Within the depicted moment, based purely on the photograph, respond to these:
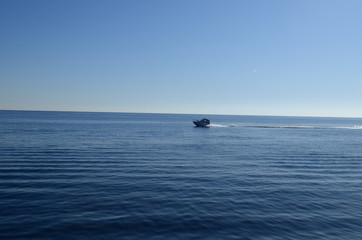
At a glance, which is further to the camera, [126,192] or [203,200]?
[126,192]

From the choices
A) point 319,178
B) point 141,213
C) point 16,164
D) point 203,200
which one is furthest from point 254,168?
point 16,164

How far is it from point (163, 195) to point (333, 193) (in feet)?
51.4

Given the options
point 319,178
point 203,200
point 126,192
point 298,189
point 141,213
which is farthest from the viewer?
point 319,178

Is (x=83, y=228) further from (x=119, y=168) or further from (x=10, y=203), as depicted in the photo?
(x=119, y=168)

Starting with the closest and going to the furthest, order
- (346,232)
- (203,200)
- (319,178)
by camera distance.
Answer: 1. (346,232)
2. (203,200)
3. (319,178)

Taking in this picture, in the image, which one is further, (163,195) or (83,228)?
(163,195)

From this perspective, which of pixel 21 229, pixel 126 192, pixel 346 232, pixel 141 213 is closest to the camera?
pixel 21 229

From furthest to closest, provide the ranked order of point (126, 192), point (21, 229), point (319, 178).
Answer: point (319, 178)
point (126, 192)
point (21, 229)

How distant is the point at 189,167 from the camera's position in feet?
110

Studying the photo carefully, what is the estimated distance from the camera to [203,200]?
20.3 metres

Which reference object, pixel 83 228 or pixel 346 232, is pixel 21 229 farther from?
pixel 346 232

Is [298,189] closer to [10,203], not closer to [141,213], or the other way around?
[141,213]

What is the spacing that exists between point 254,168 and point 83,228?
24526 mm

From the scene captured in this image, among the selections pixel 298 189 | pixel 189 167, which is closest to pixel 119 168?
pixel 189 167
